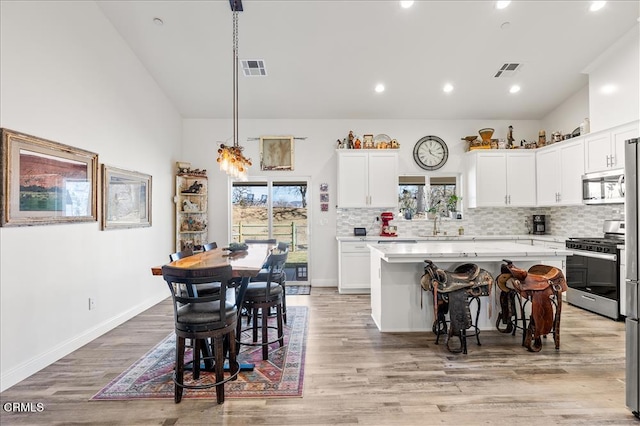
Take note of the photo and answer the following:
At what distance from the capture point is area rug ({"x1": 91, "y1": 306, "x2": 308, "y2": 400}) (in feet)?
8.20

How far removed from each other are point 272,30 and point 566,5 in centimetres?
352

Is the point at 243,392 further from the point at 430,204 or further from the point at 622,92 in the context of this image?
the point at 622,92

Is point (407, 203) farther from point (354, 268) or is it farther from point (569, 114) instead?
point (569, 114)

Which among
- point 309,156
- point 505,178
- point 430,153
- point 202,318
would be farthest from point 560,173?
point 202,318

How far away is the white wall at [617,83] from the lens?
422 centimetres

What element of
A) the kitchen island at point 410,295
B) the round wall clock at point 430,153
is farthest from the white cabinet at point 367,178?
the kitchen island at point 410,295

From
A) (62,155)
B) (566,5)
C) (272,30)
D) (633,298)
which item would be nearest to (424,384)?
(633,298)

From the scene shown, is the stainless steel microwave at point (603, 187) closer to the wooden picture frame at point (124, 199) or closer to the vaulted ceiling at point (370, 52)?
the vaulted ceiling at point (370, 52)

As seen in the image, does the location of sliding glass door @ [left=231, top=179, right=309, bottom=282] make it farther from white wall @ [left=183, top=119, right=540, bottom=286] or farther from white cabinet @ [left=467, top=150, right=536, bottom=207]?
white cabinet @ [left=467, top=150, right=536, bottom=207]

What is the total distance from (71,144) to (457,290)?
4.11 metres

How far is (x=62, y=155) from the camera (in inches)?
128

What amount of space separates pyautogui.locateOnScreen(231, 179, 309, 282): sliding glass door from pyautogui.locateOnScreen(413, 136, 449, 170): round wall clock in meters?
2.22

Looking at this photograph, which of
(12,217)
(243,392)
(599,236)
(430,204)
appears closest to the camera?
(243,392)

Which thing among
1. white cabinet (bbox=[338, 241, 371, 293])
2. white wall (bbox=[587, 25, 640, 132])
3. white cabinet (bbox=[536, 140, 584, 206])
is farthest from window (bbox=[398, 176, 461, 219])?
white wall (bbox=[587, 25, 640, 132])
